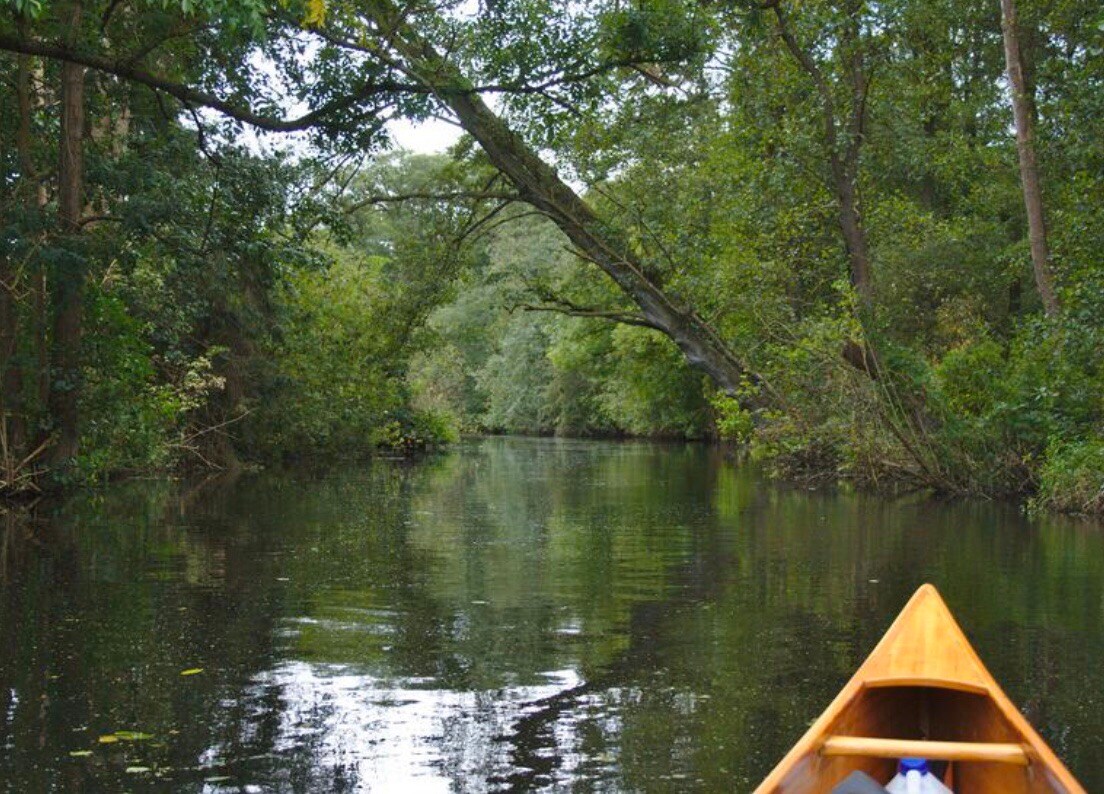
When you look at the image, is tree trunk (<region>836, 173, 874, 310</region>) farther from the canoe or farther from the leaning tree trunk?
the canoe

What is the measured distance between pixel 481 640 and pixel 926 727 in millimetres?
3945

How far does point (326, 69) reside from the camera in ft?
44.6

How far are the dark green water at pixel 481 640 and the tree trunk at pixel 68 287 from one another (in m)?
1.43

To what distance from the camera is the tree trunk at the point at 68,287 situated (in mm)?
17828

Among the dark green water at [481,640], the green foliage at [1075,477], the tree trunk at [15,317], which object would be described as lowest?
the dark green water at [481,640]

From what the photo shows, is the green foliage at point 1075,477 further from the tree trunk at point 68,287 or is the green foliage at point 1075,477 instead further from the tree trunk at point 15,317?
the tree trunk at point 15,317

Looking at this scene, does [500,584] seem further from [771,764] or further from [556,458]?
[556,458]

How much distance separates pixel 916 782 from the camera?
180 inches

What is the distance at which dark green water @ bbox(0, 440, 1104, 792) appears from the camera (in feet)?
19.8

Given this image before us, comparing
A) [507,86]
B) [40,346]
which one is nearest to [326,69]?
[507,86]

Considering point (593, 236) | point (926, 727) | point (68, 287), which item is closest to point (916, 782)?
point (926, 727)

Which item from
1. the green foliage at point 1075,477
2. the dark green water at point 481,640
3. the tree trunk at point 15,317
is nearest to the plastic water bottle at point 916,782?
the dark green water at point 481,640

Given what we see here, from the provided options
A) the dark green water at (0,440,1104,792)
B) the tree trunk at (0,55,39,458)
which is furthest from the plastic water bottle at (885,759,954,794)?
the tree trunk at (0,55,39,458)

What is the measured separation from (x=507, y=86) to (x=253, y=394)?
17106 mm
